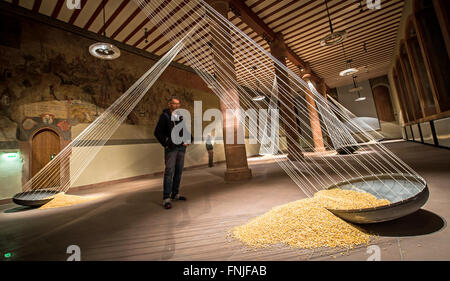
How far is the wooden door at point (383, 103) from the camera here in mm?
16375

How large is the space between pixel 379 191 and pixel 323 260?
59.1 inches

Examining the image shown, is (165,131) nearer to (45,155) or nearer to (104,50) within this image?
(104,50)

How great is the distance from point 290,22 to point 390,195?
8650 mm

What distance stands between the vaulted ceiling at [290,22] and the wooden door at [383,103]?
6650 millimetres

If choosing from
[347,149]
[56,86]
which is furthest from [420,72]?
[56,86]

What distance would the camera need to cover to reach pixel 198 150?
10711mm

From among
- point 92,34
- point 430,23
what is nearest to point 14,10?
point 92,34

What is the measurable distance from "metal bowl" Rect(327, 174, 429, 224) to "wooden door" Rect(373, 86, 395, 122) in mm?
19153

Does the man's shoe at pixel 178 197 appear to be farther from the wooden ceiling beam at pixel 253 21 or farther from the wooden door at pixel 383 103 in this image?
the wooden door at pixel 383 103

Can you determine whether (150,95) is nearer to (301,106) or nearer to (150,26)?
(150,26)

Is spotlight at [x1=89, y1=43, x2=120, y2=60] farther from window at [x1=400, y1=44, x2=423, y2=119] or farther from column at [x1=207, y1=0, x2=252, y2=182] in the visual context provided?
window at [x1=400, y1=44, x2=423, y2=119]

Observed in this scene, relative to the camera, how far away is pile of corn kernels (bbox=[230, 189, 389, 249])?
146 centimetres

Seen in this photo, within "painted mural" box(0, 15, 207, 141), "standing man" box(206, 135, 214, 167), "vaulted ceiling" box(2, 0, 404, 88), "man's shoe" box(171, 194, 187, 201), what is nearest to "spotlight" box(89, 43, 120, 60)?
"vaulted ceiling" box(2, 0, 404, 88)
